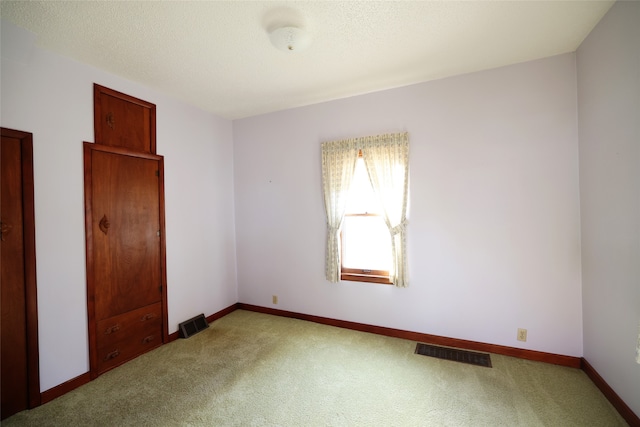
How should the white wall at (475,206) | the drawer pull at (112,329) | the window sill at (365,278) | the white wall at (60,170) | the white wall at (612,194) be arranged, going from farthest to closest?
the window sill at (365,278) < the drawer pull at (112,329) < the white wall at (475,206) < the white wall at (60,170) < the white wall at (612,194)

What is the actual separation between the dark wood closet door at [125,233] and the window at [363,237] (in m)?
2.15

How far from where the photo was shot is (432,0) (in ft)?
5.53

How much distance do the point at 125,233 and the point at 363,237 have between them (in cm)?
252

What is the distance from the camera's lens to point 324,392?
2123 mm

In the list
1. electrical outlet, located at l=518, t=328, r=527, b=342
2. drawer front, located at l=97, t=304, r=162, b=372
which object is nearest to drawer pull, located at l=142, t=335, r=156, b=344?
drawer front, located at l=97, t=304, r=162, b=372

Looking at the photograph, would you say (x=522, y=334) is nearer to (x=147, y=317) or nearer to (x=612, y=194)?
(x=612, y=194)

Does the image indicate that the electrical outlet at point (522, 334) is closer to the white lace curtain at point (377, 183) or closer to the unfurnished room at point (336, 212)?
the unfurnished room at point (336, 212)

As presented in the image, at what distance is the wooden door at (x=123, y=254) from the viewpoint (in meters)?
2.38

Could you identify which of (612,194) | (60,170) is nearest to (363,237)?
(612,194)

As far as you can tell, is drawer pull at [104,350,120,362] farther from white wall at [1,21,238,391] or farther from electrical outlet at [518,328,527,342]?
electrical outlet at [518,328,527,342]

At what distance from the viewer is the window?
309 cm

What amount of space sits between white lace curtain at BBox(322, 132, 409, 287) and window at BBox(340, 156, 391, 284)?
0.35 feet

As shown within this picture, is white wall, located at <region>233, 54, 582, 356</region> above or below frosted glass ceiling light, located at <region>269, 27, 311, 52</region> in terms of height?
below

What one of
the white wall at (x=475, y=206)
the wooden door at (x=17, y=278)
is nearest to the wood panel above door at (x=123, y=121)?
the wooden door at (x=17, y=278)
